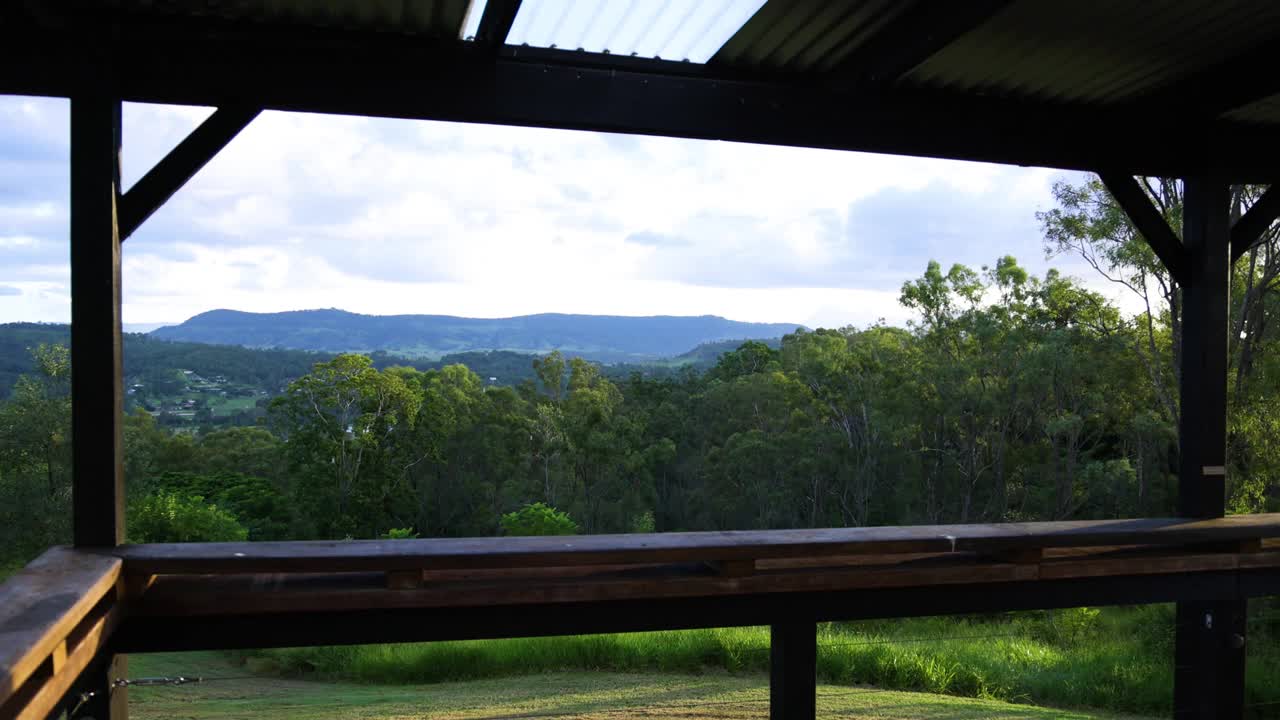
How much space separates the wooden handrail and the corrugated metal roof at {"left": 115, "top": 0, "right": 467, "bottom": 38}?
1.43 m

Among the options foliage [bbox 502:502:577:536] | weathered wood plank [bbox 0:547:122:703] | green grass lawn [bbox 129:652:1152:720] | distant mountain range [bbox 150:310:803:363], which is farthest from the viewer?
distant mountain range [bbox 150:310:803:363]

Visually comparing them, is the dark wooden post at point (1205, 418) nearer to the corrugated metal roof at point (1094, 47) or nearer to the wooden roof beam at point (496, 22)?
the corrugated metal roof at point (1094, 47)

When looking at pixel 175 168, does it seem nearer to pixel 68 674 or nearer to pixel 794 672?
pixel 68 674

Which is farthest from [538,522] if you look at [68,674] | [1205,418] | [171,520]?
[68,674]

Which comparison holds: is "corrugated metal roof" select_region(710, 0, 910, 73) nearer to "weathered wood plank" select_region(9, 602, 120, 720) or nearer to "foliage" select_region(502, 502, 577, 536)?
"weathered wood plank" select_region(9, 602, 120, 720)

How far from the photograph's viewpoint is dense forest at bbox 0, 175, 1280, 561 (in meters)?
17.3

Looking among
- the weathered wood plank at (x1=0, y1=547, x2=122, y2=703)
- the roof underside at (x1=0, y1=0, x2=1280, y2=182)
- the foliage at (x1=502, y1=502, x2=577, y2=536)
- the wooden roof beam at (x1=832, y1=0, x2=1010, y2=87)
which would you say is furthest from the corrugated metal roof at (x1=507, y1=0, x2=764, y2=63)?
the foliage at (x1=502, y1=502, x2=577, y2=536)

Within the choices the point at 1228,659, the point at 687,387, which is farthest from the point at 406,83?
the point at 687,387

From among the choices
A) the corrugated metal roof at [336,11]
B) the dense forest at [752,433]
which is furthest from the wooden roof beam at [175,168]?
the dense forest at [752,433]

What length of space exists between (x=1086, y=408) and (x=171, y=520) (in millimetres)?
19681

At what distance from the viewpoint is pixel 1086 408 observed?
2023cm

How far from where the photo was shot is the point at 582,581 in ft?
8.34

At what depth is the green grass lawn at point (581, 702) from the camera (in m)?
4.20

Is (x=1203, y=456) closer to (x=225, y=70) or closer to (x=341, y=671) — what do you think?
(x=225, y=70)
